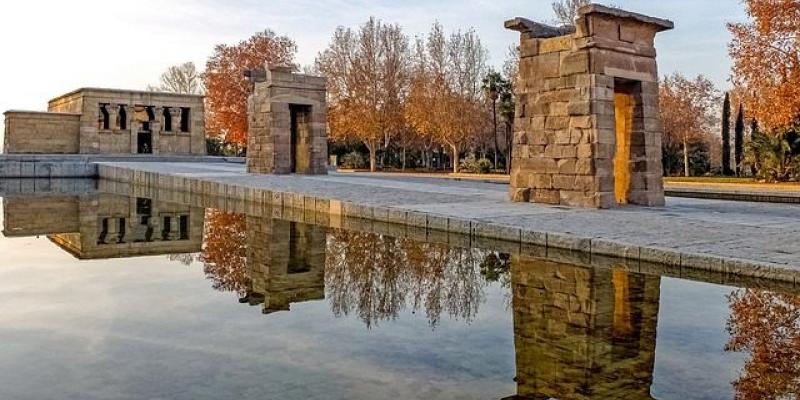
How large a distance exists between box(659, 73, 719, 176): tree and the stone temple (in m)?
35.0

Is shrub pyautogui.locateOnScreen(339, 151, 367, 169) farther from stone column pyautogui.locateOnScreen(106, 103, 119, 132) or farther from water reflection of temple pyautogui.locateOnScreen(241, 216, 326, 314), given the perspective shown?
water reflection of temple pyautogui.locateOnScreen(241, 216, 326, 314)

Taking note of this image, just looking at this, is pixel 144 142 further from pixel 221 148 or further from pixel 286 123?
pixel 286 123

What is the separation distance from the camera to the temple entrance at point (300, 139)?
75.9ft

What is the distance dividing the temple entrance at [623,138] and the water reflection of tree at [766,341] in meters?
7.35

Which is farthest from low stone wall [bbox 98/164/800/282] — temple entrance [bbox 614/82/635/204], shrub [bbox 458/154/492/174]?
shrub [bbox 458/154/492/174]

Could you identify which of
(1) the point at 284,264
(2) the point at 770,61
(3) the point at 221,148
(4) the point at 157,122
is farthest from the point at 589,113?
(3) the point at 221,148

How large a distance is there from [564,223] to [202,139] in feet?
115

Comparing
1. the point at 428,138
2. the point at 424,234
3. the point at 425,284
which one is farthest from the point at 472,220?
the point at 428,138

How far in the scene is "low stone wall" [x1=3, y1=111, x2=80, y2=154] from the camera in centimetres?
3566

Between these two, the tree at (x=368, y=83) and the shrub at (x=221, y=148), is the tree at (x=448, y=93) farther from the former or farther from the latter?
the shrub at (x=221, y=148)

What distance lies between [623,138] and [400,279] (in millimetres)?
8050

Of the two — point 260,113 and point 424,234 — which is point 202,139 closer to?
point 260,113

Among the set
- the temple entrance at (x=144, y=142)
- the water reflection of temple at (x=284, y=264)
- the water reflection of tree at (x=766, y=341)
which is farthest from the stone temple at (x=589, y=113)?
the temple entrance at (x=144, y=142)

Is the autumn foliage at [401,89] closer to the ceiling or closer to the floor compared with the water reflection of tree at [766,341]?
closer to the ceiling
